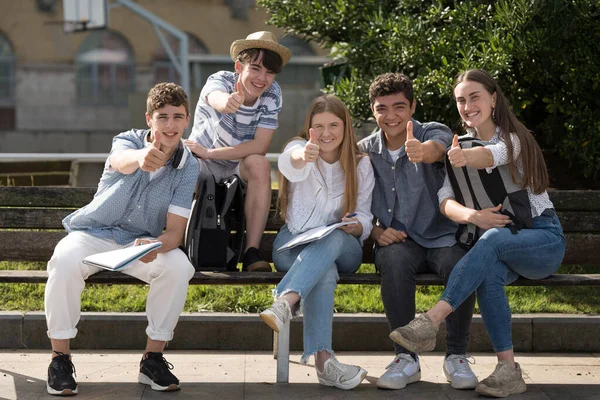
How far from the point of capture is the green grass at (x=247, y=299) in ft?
18.7

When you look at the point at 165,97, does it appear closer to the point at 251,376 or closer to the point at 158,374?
the point at 158,374

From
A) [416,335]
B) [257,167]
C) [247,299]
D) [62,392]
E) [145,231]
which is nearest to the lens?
[416,335]

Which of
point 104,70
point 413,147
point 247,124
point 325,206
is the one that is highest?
point 104,70

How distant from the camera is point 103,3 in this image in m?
21.6

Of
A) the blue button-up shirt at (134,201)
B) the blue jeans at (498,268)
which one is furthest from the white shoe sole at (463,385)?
the blue button-up shirt at (134,201)

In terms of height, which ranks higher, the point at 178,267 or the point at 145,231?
the point at 145,231

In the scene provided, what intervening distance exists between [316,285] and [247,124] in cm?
104

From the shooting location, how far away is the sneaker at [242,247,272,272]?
4.96 metres

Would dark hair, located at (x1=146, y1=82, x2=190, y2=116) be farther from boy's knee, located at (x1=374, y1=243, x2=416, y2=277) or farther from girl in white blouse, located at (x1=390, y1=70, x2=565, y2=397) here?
girl in white blouse, located at (x1=390, y1=70, x2=565, y2=397)

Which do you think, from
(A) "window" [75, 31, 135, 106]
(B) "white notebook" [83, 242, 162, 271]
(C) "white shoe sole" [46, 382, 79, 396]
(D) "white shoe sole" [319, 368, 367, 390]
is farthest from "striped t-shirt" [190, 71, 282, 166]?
(A) "window" [75, 31, 135, 106]

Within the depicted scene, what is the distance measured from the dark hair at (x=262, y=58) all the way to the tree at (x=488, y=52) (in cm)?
135

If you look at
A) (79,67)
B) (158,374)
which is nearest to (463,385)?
(158,374)

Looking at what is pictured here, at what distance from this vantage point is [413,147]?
15.3 feet

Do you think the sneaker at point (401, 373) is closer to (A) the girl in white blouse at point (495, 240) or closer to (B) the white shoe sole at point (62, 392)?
(A) the girl in white blouse at point (495, 240)
